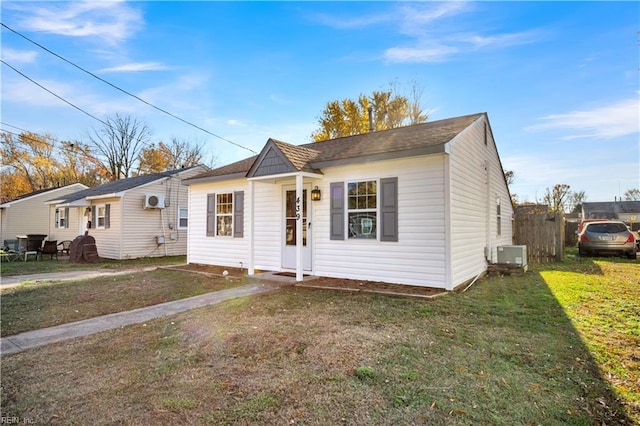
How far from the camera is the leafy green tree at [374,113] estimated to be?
21453 mm

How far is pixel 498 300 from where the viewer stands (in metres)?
5.88

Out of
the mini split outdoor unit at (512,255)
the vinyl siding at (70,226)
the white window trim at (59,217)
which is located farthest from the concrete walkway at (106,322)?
the white window trim at (59,217)

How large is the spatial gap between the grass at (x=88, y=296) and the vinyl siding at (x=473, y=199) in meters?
5.04

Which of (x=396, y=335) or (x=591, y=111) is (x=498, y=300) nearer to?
(x=396, y=335)

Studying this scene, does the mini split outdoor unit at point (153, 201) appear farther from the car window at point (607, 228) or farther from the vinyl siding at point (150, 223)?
the car window at point (607, 228)

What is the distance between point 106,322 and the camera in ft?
15.4

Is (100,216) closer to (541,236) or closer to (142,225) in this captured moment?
(142,225)

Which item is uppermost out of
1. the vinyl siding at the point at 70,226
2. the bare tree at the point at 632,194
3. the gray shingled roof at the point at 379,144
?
the bare tree at the point at 632,194

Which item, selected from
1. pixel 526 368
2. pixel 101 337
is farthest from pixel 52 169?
pixel 526 368

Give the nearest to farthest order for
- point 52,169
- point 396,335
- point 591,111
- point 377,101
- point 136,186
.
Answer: point 396,335, point 591,111, point 136,186, point 377,101, point 52,169

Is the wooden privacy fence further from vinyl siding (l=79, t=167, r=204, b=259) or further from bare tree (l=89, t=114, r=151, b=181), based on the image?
bare tree (l=89, t=114, r=151, b=181)

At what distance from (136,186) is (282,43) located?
9.39 metres

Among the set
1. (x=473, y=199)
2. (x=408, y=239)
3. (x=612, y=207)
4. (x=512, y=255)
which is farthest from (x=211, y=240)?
(x=612, y=207)

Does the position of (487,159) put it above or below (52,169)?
below
